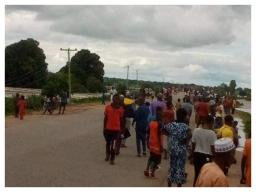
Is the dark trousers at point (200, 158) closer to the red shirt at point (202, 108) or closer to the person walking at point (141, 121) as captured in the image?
the person walking at point (141, 121)

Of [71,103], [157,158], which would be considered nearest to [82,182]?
[157,158]

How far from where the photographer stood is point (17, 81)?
220 ft

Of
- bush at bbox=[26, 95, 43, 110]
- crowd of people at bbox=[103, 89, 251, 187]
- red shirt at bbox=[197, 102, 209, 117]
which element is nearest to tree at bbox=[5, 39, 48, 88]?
bush at bbox=[26, 95, 43, 110]

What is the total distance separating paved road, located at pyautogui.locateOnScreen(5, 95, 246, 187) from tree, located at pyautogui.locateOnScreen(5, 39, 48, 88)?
158 ft

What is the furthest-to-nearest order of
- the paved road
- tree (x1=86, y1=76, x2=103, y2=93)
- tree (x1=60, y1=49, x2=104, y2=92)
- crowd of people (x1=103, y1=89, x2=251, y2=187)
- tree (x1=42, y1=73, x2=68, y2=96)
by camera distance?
tree (x1=86, y1=76, x2=103, y2=93)
tree (x1=60, y1=49, x2=104, y2=92)
tree (x1=42, y1=73, x2=68, y2=96)
the paved road
crowd of people (x1=103, y1=89, x2=251, y2=187)

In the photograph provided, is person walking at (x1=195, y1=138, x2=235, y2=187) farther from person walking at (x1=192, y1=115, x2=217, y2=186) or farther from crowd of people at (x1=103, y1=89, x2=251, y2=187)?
person walking at (x1=192, y1=115, x2=217, y2=186)

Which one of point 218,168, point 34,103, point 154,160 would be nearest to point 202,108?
point 154,160

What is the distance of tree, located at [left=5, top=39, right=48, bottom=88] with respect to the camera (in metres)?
66.3

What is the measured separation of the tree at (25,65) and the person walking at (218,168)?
60.9m

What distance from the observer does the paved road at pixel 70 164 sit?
35.2ft

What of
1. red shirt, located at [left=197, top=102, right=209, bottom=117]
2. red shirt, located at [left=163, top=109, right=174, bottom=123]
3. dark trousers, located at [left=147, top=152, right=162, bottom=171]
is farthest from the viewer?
red shirt, located at [left=197, top=102, right=209, bottom=117]

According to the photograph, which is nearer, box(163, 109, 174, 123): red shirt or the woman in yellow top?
the woman in yellow top
